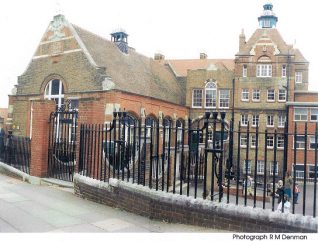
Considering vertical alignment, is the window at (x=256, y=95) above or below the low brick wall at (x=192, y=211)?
above

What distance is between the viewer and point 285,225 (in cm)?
504

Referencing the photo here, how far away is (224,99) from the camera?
3428 cm

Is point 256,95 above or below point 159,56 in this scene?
below

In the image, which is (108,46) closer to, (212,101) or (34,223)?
(212,101)

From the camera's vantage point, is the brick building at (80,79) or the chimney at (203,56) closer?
the brick building at (80,79)

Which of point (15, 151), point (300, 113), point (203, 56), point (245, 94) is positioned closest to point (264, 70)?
point (245, 94)

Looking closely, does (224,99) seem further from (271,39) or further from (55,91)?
(55,91)

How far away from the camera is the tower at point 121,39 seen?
95.0ft

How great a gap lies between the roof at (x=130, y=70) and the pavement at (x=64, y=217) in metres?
13.4

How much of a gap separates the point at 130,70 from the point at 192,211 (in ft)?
70.2

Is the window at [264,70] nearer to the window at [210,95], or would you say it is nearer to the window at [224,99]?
the window at [224,99]

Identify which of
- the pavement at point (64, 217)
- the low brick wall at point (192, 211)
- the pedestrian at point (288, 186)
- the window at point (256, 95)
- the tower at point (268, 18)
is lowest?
the pedestrian at point (288, 186)

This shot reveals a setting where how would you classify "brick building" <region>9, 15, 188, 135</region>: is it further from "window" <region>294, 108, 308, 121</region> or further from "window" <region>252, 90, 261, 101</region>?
"window" <region>294, 108, 308, 121</region>

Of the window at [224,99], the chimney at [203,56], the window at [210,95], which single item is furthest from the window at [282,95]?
the chimney at [203,56]
